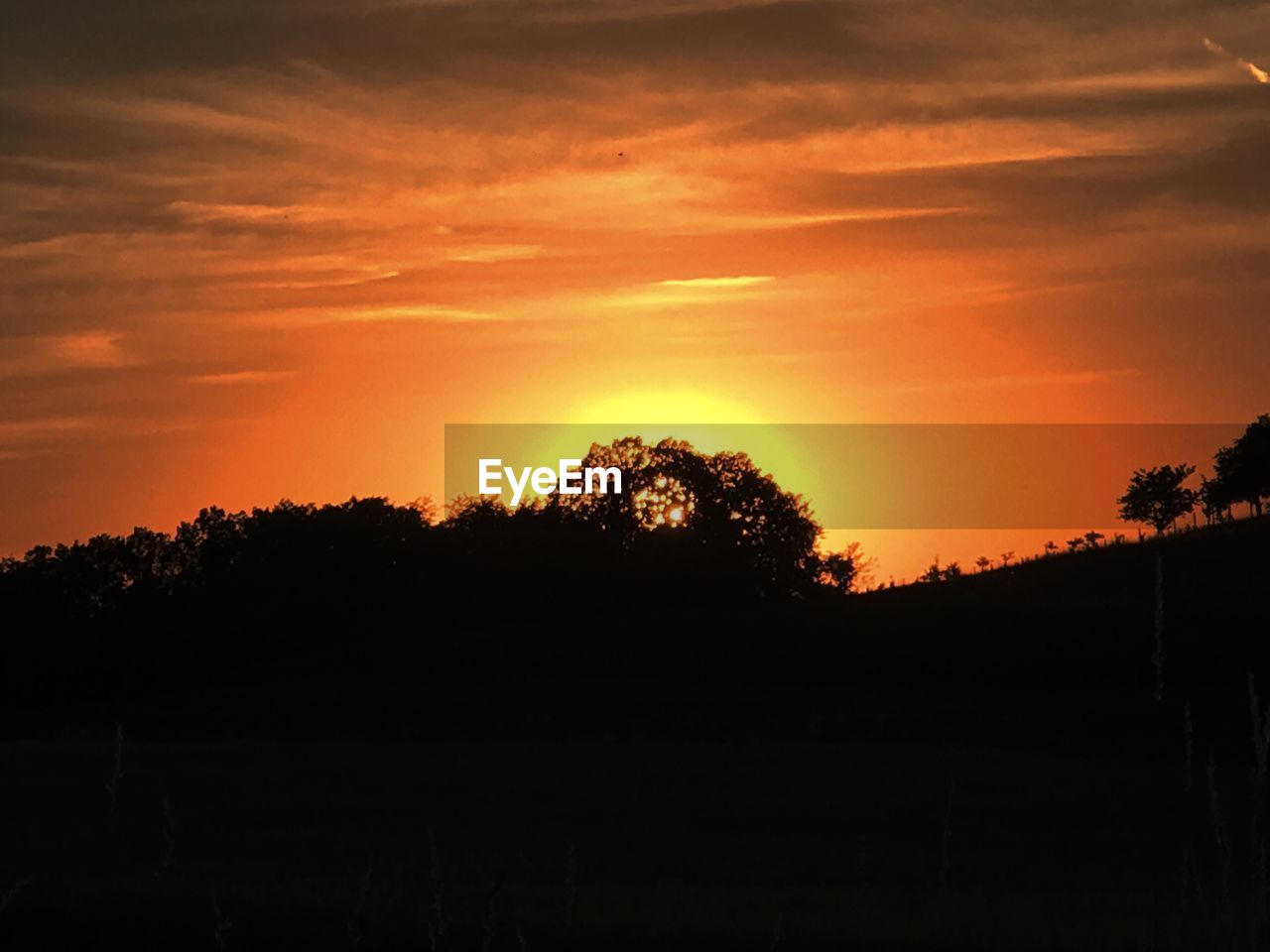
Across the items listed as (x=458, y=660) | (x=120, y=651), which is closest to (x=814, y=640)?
(x=458, y=660)

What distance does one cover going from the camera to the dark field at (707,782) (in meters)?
Answer: 12.3

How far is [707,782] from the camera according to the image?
106 feet

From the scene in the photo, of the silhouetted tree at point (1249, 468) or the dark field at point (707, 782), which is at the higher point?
the silhouetted tree at point (1249, 468)

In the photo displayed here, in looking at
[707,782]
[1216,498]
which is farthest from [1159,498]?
[707,782]

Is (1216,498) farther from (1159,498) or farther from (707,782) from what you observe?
(707,782)

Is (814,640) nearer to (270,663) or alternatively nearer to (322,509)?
(270,663)

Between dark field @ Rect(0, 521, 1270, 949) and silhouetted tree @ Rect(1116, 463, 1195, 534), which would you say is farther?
silhouetted tree @ Rect(1116, 463, 1195, 534)

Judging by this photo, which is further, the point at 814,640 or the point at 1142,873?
the point at 814,640

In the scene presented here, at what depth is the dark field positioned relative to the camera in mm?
12344

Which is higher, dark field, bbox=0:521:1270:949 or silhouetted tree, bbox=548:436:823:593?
silhouetted tree, bbox=548:436:823:593

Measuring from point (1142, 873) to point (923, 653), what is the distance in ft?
118

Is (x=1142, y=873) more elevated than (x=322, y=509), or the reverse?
(x=322, y=509)

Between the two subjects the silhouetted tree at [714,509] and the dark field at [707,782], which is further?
the silhouetted tree at [714,509]

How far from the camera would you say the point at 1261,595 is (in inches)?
2494
